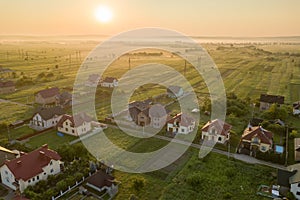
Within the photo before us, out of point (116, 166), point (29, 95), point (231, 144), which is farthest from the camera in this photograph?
point (29, 95)

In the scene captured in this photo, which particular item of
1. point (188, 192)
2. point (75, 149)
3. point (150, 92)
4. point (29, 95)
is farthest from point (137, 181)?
point (29, 95)

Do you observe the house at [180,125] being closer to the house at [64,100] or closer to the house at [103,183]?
the house at [103,183]

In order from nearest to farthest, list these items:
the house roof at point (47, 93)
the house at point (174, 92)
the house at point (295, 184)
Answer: the house at point (295, 184), the house roof at point (47, 93), the house at point (174, 92)

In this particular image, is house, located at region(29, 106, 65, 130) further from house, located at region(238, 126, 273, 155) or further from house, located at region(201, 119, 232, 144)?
house, located at region(238, 126, 273, 155)

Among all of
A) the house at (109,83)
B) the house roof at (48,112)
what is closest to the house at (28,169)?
the house roof at (48,112)

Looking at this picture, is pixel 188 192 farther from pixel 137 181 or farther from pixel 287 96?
pixel 287 96

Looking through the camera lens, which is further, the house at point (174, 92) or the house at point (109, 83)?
the house at point (109, 83)

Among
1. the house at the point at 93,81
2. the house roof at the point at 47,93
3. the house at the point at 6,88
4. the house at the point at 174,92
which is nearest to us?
the house roof at the point at 47,93

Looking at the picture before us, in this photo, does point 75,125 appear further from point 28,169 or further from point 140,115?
point 28,169
